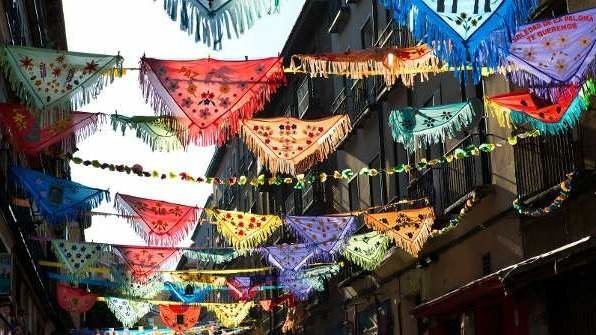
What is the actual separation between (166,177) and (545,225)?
555 cm

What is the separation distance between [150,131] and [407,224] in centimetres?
664

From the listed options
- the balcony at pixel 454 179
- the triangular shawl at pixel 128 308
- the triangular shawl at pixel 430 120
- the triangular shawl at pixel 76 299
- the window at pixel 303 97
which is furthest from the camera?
the window at pixel 303 97

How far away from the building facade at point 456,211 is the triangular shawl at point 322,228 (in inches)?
68.8

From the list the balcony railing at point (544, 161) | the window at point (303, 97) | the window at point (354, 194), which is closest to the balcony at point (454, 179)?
the balcony railing at point (544, 161)

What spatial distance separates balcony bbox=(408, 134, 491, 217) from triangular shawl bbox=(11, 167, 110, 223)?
601 cm

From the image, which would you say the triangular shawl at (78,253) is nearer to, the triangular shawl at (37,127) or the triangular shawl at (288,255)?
the triangular shawl at (288,255)

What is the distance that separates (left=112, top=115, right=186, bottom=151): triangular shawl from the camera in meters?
12.3

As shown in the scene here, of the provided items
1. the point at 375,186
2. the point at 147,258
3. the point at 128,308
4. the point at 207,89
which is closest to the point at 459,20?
the point at 207,89

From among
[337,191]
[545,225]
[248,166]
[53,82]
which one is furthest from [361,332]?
[248,166]

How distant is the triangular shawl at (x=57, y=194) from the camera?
14945 millimetres

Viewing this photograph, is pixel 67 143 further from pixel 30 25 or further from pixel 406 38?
pixel 30 25

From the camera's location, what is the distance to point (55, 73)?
1099cm

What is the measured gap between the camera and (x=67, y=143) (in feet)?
41.8

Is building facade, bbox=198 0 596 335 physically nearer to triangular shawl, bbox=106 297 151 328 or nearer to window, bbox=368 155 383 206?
window, bbox=368 155 383 206
